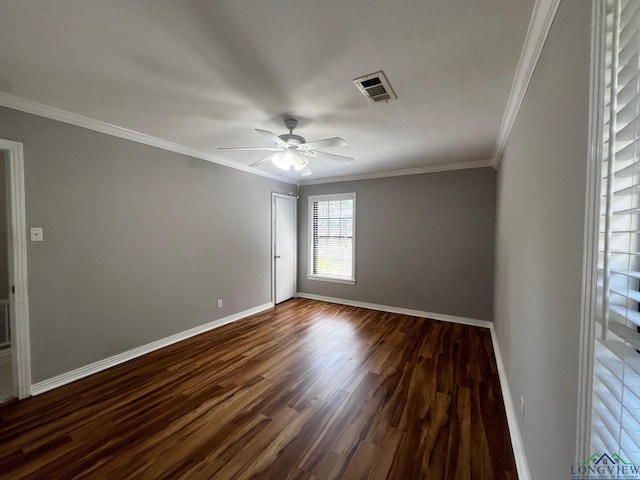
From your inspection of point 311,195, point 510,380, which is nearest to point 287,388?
point 510,380

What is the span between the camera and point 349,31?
141cm

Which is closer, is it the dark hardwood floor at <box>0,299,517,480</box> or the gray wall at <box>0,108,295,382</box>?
the dark hardwood floor at <box>0,299,517,480</box>

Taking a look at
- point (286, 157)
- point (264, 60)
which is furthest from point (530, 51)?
point (286, 157)

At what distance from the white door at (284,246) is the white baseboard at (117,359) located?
3.92ft

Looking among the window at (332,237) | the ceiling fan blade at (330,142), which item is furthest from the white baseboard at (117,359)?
the ceiling fan blade at (330,142)

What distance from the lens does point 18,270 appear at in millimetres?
2182

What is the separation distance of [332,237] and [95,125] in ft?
12.6

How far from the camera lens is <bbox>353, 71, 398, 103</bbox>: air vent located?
1797 millimetres

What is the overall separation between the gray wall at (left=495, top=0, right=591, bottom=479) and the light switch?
12.0 ft

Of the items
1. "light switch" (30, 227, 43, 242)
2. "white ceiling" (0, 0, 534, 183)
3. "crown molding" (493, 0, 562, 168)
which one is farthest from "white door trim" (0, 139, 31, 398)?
"crown molding" (493, 0, 562, 168)

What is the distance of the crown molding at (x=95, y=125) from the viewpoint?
2.14m

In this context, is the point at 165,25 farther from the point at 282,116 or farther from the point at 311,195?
the point at 311,195

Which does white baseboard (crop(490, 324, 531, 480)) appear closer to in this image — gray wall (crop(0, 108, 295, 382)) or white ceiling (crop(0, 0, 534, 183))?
white ceiling (crop(0, 0, 534, 183))

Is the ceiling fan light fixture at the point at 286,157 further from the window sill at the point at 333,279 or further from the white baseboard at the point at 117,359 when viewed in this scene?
the window sill at the point at 333,279
